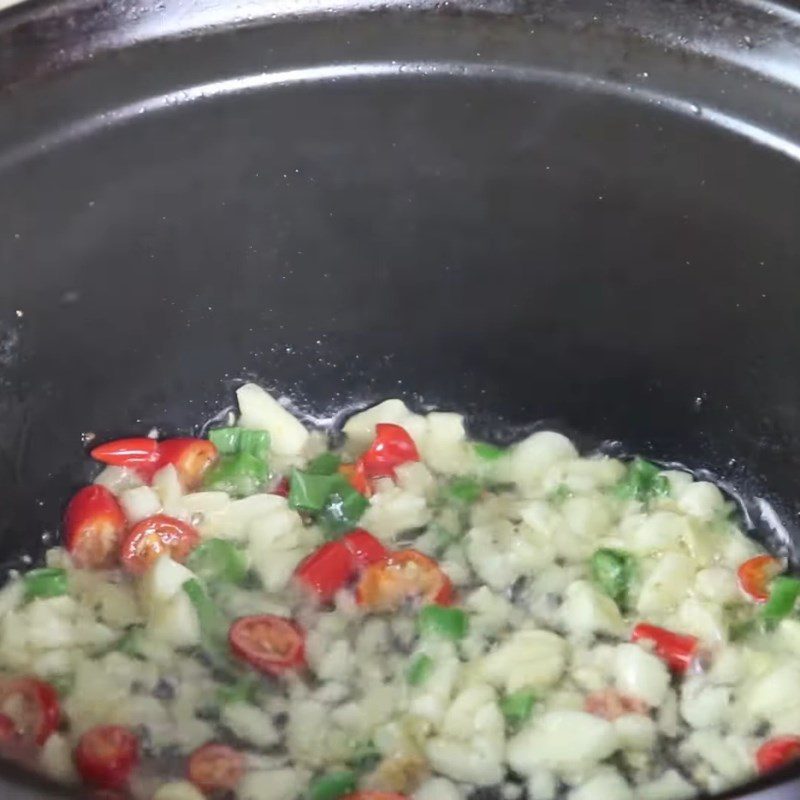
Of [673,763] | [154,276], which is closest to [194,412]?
[154,276]

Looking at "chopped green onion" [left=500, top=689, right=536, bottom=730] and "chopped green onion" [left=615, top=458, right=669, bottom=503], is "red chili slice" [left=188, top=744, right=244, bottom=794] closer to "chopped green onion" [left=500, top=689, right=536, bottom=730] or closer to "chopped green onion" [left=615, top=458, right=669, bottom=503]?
"chopped green onion" [left=500, top=689, right=536, bottom=730]

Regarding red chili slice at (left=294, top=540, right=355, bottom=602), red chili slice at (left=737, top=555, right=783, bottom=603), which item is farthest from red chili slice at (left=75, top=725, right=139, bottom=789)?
red chili slice at (left=737, top=555, right=783, bottom=603)

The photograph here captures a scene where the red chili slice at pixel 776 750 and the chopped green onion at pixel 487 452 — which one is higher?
the chopped green onion at pixel 487 452

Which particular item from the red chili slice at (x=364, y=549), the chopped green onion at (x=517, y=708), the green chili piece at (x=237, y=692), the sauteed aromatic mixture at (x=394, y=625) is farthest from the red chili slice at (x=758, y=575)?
the green chili piece at (x=237, y=692)

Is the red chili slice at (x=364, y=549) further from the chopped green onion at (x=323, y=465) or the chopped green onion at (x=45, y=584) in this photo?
the chopped green onion at (x=45, y=584)

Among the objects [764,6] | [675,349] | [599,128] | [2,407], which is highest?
[764,6]

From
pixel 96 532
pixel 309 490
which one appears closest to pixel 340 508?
pixel 309 490

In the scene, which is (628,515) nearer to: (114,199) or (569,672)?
(569,672)
